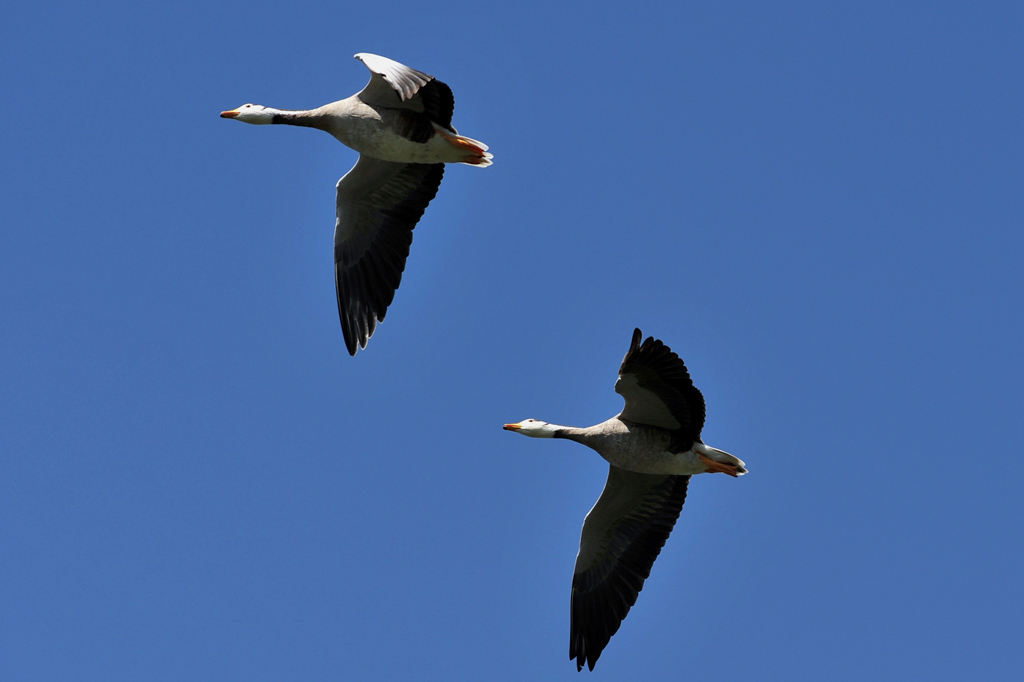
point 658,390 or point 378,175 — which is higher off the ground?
point 378,175

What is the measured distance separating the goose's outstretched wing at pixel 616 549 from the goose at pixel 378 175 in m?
4.17

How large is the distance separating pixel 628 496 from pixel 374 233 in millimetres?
5153

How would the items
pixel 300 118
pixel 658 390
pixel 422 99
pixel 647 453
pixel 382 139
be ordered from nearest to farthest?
1. pixel 658 390
2. pixel 647 453
3. pixel 422 99
4. pixel 382 139
5. pixel 300 118

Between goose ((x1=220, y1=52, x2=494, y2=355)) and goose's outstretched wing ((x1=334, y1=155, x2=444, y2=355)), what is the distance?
1 cm

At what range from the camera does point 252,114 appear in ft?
54.6

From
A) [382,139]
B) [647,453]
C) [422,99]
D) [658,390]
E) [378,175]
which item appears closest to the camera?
[658,390]

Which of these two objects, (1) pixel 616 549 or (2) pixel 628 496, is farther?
(1) pixel 616 549

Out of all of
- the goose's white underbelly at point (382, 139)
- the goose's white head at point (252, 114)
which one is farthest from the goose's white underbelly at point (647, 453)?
the goose's white head at point (252, 114)

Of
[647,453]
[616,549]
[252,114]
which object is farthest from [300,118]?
[616,549]

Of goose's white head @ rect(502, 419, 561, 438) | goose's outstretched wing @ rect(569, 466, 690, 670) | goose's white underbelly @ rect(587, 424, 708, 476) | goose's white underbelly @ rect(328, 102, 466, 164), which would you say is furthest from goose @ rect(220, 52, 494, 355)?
goose's outstretched wing @ rect(569, 466, 690, 670)

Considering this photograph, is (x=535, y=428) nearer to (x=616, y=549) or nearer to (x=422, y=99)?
(x=616, y=549)

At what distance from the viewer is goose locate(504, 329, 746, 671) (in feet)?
46.8

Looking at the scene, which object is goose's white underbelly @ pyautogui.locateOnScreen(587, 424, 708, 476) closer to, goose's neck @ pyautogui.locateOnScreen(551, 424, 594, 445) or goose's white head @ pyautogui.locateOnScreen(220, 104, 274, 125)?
goose's neck @ pyautogui.locateOnScreen(551, 424, 594, 445)

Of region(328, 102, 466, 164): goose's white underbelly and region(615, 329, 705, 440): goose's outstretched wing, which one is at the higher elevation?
region(328, 102, 466, 164): goose's white underbelly
